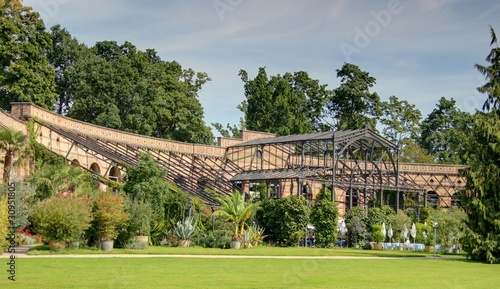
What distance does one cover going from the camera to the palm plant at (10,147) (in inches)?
1298

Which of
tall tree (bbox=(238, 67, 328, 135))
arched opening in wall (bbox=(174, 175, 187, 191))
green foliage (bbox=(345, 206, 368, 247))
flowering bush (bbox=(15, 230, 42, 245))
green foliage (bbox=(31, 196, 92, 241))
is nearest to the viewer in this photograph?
green foliage (bbox=(31, 196, 92, 241))

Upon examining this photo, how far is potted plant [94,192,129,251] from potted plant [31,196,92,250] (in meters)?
1.37

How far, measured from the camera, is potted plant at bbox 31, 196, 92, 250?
26.2 m

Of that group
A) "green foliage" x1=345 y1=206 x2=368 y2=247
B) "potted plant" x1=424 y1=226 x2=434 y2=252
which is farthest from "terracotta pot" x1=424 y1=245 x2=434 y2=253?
"green foliage" x1=345 y1=206 x2=368 y2=247

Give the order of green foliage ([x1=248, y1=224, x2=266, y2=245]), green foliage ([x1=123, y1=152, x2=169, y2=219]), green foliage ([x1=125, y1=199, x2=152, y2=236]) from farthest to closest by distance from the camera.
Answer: green foliage ([x1=248, y1=224, x2=266, y2=245])
green foliage ([x1=123, y1=152, x2=169, y2=219])
green foliage ([x1=125, y1=199, x2=152, y2=236])

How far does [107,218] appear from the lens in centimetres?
2809

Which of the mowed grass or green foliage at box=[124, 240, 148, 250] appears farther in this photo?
green foliage at box=[124, 240, 148, 250]

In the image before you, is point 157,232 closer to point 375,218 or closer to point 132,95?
point 375,218

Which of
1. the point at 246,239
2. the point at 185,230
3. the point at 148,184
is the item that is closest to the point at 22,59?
the point at 148,184

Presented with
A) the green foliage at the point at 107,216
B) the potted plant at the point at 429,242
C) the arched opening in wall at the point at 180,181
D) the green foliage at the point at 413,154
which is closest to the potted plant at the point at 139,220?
the green foliage at the point at 107,216

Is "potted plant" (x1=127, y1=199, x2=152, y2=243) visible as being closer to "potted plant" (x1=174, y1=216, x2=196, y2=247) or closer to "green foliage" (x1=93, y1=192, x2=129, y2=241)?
"green foliage" (x1=93, y1=192, x2=129, y2=241)

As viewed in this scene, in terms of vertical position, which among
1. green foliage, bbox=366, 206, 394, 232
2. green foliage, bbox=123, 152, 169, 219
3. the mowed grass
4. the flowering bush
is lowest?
the mowed grass

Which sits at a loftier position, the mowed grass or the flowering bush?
the flowering bush

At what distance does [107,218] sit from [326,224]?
16.5 metres
